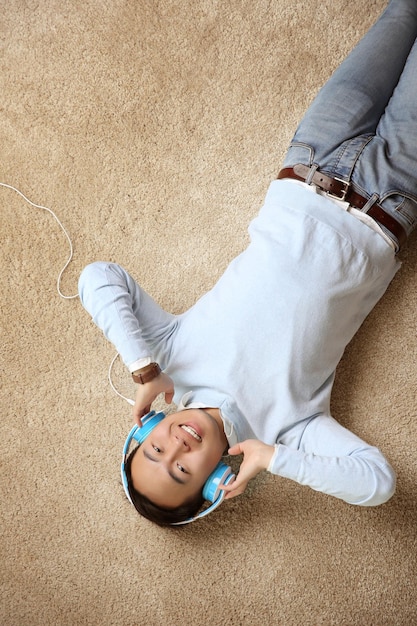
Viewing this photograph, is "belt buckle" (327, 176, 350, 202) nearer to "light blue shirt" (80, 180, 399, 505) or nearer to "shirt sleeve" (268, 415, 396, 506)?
"light blue shirt" (80, 180, 399, 505)

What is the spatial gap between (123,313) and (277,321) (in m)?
0.32

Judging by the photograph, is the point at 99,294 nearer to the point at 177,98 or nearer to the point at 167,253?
the point at 167,253

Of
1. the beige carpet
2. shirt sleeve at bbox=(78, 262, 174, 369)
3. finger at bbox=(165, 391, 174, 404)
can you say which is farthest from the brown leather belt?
finger at bbox=(165, 391, 174, 404)

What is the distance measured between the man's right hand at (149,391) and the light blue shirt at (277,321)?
0.06 metres

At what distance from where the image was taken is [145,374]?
42.6 inches

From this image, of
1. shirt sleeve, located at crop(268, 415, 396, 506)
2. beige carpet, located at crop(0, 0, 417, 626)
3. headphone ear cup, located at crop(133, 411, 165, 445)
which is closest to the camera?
shirt sleeve, located at crop(268, 415, 396, 506)

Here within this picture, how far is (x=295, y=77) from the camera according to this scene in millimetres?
1395

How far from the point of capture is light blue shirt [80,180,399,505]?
1117 millimetres

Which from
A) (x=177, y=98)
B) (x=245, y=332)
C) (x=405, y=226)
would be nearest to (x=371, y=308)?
(x=405, y=226)

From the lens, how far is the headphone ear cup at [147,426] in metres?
1.12

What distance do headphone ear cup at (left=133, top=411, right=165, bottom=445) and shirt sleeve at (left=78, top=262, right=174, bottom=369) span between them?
0.13 metres

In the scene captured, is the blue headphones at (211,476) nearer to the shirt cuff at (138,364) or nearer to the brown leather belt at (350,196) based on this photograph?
the shirt cuff at (138,364)

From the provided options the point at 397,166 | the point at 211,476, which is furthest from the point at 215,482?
the point at 397,166

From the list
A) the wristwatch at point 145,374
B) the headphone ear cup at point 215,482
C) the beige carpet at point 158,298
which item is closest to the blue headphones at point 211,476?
the headphone ear cup at point 215,482
